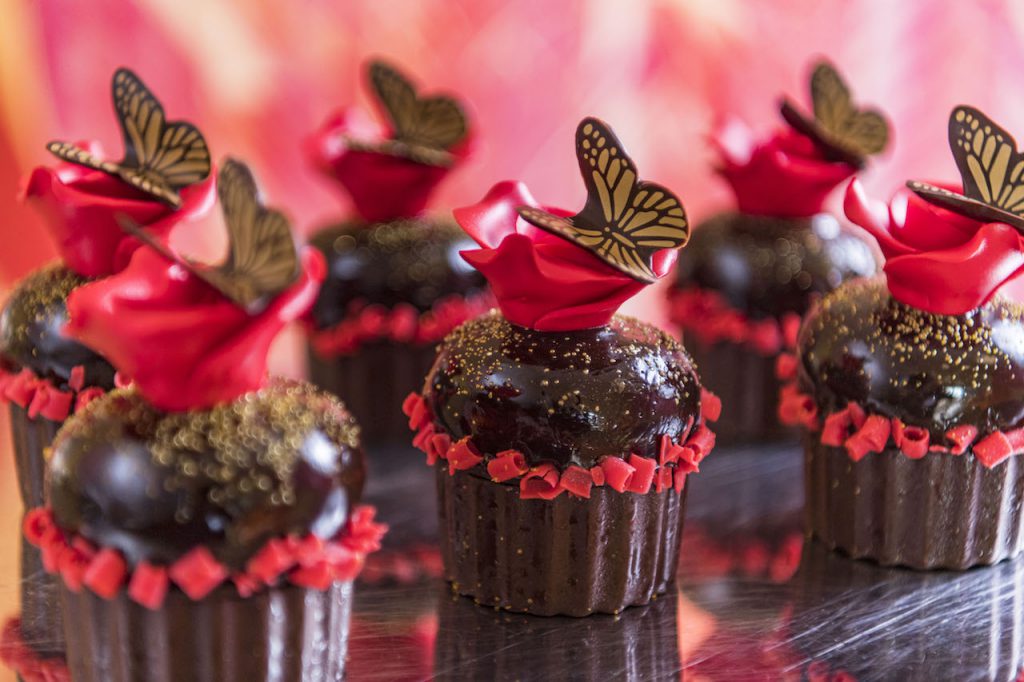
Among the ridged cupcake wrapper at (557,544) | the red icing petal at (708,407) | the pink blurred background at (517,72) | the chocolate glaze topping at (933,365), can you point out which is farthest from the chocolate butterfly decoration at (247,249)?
the pink blurred background at (517,72)

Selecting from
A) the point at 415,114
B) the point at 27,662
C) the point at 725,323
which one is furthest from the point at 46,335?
the point at 725,323

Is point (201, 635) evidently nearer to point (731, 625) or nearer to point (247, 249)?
point (247, 249)

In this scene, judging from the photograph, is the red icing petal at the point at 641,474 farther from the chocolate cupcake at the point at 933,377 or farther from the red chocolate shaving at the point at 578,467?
the chocolate cupcake at the point at 933,377

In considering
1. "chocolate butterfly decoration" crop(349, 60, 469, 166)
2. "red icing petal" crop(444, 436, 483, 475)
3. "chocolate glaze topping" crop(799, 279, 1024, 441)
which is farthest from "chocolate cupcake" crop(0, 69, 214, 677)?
"chocolate glaze topping" crop(799, 279, 1024, 441)

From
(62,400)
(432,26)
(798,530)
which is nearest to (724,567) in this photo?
(798,530)

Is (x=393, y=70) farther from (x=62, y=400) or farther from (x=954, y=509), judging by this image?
(x=954, y=509)

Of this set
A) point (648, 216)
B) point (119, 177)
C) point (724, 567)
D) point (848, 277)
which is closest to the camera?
point (648, 216)
